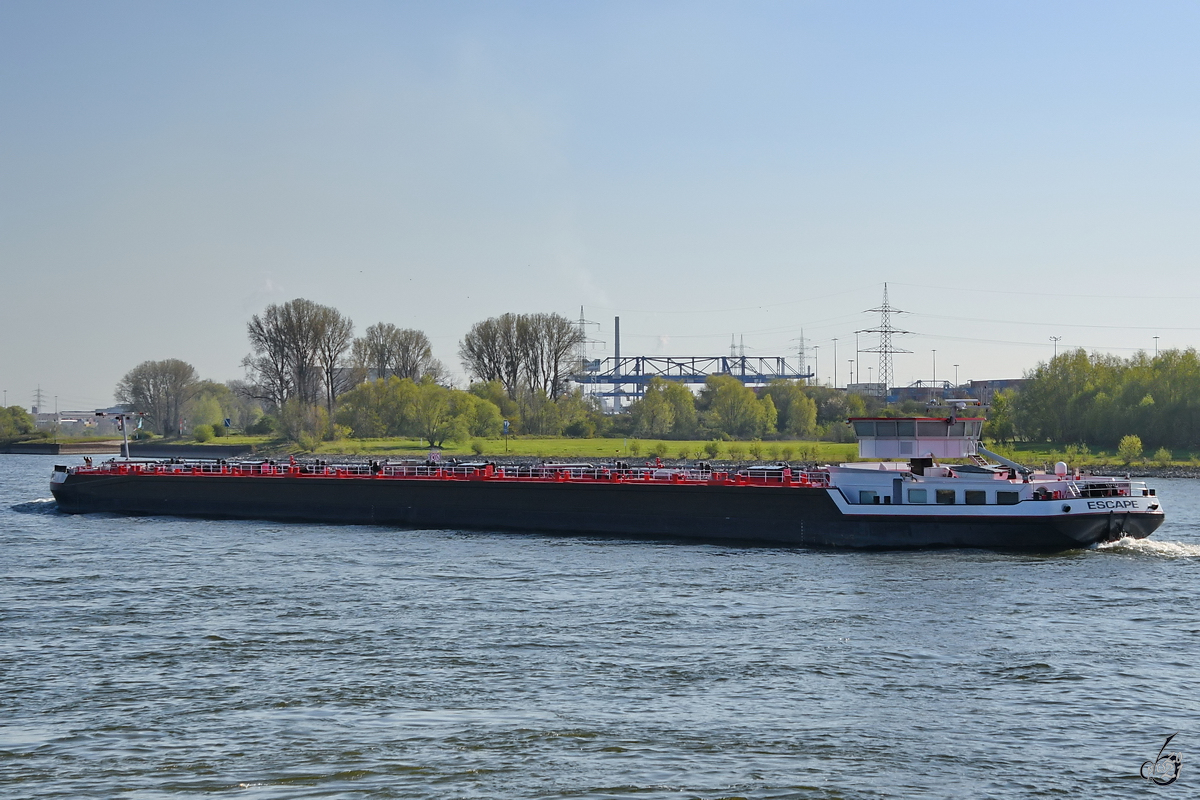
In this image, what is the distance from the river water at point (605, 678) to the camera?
59.9 feet

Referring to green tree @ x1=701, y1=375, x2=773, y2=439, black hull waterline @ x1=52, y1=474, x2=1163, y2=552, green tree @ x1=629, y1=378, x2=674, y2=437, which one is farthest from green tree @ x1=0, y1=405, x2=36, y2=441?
black hull waterline @ x1=52, y1=474, x2=1163, y2=552

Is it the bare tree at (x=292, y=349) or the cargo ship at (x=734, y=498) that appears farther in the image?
the bare tree at (x=292, y=349)

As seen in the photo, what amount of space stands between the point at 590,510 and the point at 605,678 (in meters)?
26.5

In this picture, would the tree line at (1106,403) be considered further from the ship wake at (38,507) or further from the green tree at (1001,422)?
the ship wake at (38,507)

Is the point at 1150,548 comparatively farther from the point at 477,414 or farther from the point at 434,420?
the point at 477,414

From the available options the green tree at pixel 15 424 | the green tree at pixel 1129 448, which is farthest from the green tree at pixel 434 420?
the green tree at pixel 15 424

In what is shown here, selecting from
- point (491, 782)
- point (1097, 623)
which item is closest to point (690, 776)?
point (491, 782)

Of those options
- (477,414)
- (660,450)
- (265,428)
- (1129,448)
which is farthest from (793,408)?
(265,428)

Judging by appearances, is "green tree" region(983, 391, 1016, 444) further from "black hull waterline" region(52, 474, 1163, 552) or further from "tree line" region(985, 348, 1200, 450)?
"black hull waterline" region(52, 474, 1163, 552)

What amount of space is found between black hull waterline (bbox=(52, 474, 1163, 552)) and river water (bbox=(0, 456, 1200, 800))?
186 centimetres

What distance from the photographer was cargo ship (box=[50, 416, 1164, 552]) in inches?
1619

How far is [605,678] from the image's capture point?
77.2 feet

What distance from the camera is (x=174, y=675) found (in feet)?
78.4

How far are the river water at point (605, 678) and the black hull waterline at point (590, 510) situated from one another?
1.86 metres
